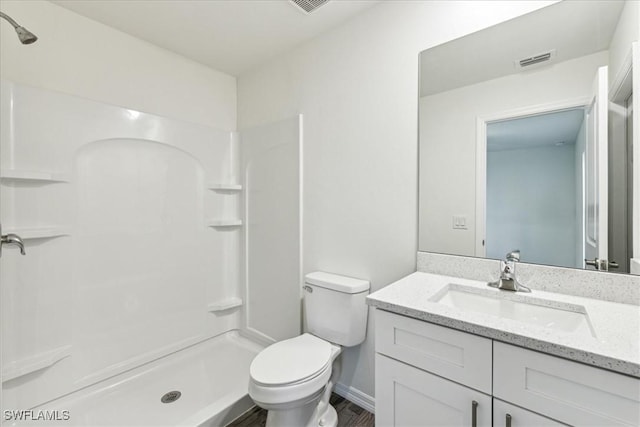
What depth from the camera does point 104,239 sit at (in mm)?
1832

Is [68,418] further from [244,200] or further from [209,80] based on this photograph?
[209,80]

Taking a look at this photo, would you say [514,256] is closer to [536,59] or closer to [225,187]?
[536,59]

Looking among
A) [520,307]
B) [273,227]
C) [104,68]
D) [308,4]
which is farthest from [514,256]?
[104,68]

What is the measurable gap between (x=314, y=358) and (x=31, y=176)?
1.75 meters

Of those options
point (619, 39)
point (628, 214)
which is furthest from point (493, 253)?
point (619, 39)

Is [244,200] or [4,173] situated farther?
[244,200]

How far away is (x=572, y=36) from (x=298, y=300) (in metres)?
1.99

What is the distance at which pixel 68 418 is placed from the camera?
1.57 metres

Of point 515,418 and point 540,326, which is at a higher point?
point 540,326

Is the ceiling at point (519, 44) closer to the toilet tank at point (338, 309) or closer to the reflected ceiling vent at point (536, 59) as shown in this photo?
the reflected ceiling vent at point (536, 59)

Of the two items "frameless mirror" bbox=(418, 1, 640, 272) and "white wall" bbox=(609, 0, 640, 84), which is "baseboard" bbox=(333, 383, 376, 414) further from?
"white wall" bbox=(609, 0, 640, 84)

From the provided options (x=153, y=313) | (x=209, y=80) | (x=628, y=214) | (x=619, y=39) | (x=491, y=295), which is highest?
(x=209, y=80)

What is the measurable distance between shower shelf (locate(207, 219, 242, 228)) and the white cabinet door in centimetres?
170

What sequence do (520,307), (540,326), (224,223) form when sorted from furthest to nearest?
1. (224,223)
2. (520,307)
3. (540,326)
